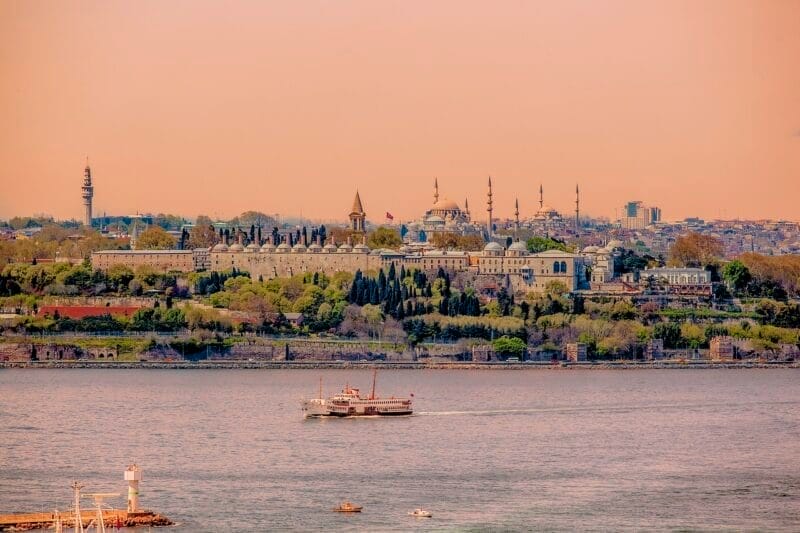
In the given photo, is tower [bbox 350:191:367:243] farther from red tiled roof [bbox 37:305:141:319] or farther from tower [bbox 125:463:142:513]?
tower [bbox 125:463:142:513]

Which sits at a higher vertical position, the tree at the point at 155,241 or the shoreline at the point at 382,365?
the tree at the point at 155,241

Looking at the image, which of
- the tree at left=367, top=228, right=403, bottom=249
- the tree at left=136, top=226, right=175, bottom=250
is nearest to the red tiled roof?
the tree at left=136, top=226, right=175, bottom=250

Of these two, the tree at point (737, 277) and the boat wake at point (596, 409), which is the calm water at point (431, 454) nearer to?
the boat wake at point (596, 409)

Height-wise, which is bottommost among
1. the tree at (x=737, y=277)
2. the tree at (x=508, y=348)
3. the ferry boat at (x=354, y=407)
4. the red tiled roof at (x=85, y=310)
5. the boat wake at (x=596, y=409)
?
the boat wake at (x=596, y=409)

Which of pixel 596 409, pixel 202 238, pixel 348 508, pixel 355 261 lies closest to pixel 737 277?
pixel 355 261

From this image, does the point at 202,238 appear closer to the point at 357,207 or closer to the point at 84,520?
the point at 357,207

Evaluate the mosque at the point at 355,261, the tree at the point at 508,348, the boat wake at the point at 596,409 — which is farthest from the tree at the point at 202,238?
the boat wake at the point at 596,409
